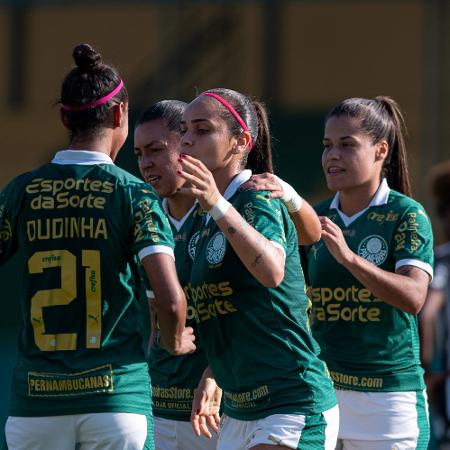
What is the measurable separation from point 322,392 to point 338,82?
15.4m

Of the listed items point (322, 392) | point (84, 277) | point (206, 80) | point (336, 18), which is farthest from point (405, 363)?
point (336, 18)

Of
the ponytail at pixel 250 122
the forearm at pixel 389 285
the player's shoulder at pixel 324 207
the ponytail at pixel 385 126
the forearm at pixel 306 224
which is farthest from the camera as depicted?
the player's shoulder at pixel 324 207

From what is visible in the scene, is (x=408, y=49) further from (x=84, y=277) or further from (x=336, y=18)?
(x=84, y=277)

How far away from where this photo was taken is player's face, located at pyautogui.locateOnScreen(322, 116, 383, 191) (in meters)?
5.35

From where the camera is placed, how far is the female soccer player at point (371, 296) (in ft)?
16.8

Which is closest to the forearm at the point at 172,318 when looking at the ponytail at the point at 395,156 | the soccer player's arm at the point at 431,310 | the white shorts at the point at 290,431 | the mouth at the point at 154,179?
the white shorts at the point at 290,431

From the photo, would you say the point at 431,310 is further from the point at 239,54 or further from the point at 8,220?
the point at 239,54

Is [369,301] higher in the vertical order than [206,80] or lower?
lower

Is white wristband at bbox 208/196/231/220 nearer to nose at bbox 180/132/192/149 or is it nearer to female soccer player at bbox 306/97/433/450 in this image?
nose at bbox 180/132/192/149

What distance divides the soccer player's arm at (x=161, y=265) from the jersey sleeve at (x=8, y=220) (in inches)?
17.5

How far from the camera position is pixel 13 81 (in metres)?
20.5

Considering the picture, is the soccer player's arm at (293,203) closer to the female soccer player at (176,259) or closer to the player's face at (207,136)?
the player's face at (207,136)

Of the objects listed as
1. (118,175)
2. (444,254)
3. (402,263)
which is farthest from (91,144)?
(444,254)

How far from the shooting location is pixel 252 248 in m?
3.79
